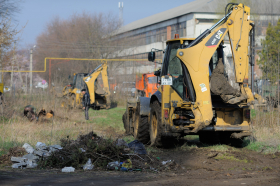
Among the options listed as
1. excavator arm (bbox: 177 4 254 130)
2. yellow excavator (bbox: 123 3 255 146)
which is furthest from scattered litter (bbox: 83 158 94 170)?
excavator arm (bbox: 177 4 254 130)

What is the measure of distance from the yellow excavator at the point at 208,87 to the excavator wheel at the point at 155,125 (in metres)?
0.03

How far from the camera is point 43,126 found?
12609 millimetres

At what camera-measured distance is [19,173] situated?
598 centimetres

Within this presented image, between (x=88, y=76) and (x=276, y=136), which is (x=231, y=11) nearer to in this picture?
(x=276, y=136)

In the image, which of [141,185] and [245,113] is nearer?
[141,185]

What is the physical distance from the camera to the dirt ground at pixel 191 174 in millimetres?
5262

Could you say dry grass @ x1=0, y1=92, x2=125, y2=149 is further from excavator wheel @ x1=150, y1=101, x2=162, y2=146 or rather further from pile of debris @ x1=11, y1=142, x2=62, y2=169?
excavator wheel @ x1=150, y1=101, x2=162, y2=146

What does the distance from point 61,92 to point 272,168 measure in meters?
19.2

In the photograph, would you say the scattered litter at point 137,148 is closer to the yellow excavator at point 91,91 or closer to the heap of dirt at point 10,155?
the heap of dirt at point 10,155

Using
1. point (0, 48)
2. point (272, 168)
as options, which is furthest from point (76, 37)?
point (272, 168)

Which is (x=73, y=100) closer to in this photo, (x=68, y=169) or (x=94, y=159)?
(x=94, y=159)

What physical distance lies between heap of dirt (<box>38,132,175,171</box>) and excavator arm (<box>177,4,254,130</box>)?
5.07 feet

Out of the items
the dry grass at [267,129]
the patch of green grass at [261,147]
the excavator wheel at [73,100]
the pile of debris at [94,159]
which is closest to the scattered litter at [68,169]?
the pile of debris at [94,159]

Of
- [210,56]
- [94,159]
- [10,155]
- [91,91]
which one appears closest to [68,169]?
[94,159]
